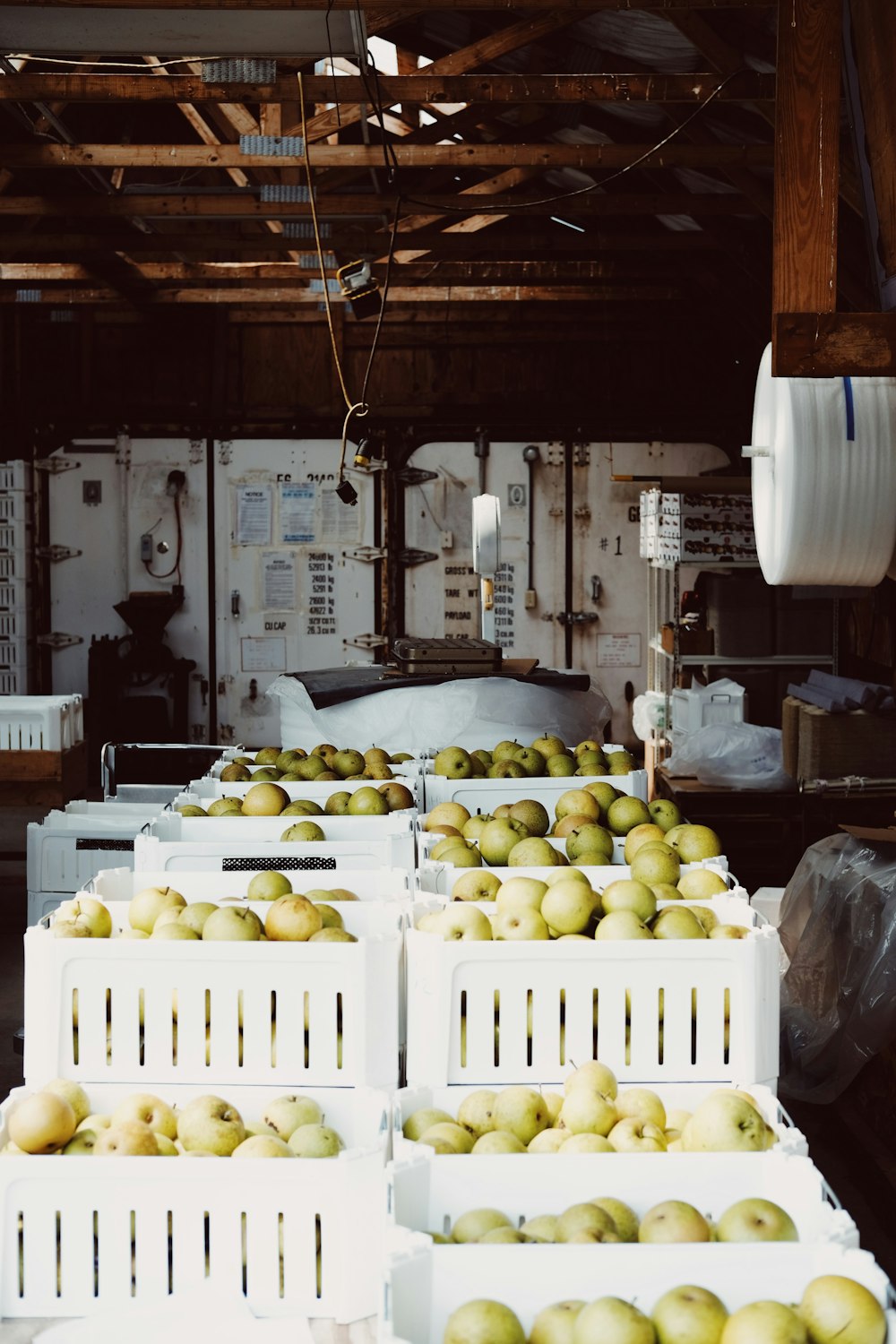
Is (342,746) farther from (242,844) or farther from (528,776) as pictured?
(242,844)

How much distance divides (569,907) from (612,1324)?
119cm

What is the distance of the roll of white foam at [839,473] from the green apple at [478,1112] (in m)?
1.57

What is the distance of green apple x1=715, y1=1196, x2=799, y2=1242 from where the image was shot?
5.28 feet

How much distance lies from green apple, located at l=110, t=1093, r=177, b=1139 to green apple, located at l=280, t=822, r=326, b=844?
1175 millimetres

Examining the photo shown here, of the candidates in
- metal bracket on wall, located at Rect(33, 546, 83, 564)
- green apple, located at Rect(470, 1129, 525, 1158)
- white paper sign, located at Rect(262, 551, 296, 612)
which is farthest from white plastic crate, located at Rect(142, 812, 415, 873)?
metal bracket on wall, located at Rect(33, 546, 83, 564)

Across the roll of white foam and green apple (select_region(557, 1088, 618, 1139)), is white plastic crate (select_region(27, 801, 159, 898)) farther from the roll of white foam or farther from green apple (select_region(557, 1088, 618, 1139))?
green apple (select_region(557, 1088, 618, 1139))

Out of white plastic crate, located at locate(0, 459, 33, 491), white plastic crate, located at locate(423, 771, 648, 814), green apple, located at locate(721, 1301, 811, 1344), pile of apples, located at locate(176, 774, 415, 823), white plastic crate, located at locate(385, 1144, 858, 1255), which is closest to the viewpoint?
green apple, located at locate(721, 1301, 811, 1344)

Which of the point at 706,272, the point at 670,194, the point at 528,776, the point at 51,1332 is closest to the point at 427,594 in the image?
the point at 706,272

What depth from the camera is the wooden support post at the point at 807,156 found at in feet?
8.96

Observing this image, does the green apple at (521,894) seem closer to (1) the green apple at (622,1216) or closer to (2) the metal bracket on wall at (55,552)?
(1) the green apple at (622,1216)

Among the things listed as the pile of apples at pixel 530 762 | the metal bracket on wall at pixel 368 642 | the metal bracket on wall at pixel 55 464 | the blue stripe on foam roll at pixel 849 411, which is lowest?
the pile of apples at pixel 530 762

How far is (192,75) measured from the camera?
5227 mm

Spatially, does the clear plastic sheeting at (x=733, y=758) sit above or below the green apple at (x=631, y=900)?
below

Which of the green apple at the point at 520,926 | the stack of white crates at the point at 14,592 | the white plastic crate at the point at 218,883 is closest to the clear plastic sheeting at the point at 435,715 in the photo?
the white plastic crate at the point at 218,883
